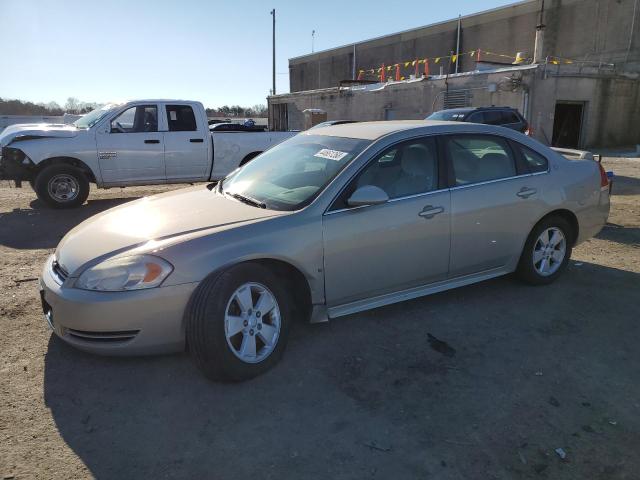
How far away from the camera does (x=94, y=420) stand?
9.16 feet

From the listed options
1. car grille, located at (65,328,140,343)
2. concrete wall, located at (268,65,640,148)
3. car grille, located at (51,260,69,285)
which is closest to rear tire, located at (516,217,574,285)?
car grille, located at (65,328,140,343)

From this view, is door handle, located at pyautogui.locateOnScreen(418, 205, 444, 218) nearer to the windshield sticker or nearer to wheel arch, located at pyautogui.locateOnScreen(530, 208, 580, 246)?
the windshield sticker

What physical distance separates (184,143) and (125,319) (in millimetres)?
7044

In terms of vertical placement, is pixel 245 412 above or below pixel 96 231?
below

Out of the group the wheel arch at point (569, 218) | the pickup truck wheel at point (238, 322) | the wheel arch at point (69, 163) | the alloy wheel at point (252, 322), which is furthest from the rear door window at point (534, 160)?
the wheel arch at point (69, 163)

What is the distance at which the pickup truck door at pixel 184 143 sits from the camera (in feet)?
30.9

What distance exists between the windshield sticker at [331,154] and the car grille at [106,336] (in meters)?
1.91

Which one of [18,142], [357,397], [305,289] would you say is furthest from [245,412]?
[18,142]

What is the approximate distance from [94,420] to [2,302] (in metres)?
2.29

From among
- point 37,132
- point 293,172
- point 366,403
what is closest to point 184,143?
point 37,132

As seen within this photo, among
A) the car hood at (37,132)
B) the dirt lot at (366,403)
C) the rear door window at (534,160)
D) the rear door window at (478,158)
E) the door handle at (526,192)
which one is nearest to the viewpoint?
the dirt lot at (366,403)

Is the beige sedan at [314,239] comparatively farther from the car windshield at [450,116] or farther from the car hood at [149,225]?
the car windshield at [450,116]

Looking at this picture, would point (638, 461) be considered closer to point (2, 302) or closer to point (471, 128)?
point (471, 128)

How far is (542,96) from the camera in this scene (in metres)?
20.3
